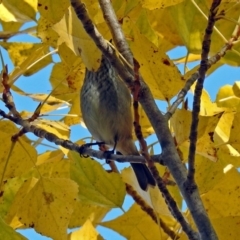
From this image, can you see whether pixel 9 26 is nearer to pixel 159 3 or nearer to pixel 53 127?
pixel 53 127

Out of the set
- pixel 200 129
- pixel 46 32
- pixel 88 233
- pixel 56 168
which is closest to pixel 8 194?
pixel 56 168

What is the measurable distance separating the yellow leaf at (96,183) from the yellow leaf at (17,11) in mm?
251

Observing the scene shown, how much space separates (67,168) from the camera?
1.14 m

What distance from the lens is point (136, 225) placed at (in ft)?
3.33

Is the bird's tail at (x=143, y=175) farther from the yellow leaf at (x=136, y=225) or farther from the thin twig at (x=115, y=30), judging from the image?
the thin twig at (x=115, y=30)

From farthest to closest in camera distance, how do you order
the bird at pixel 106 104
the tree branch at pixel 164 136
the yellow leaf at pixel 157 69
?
the bird at pixel 106 104 → the yellow leaf at pixel 157 69 → the tree branch at pixel 164 136

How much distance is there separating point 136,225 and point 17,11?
0.42m

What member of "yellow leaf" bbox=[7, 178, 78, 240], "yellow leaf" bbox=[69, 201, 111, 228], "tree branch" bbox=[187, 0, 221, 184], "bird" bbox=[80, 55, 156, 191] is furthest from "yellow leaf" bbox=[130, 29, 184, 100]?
"bird" bbox=[80, 55, 156, 191]

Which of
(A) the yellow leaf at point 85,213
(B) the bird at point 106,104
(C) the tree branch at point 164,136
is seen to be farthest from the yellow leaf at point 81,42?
(B) the bird at point 106,104

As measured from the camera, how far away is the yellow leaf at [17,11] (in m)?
1.04

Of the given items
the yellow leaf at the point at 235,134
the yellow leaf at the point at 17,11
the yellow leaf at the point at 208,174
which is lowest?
the yellow leaf at the point at 208,174

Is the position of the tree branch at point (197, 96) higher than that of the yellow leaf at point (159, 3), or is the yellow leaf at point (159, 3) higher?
the yellow leaf at point (159, 3)

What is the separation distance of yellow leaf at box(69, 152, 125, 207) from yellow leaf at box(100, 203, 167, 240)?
0.05 meters

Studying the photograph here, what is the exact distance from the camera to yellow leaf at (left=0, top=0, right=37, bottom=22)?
1.04 m
